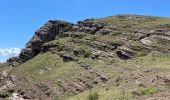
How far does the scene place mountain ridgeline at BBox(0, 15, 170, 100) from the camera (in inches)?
2055

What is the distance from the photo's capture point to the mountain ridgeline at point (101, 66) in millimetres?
52188

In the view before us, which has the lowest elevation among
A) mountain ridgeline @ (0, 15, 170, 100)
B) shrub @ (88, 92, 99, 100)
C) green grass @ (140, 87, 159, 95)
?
shrub @ (88, 92, 99, 100)

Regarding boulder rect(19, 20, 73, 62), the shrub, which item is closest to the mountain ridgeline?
the shrub

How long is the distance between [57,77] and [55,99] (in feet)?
→ 21.1

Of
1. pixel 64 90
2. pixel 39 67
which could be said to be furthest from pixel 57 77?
pixel 39 67

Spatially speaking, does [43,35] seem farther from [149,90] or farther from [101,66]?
[149,90]

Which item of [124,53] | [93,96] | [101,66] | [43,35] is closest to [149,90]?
[93,96]

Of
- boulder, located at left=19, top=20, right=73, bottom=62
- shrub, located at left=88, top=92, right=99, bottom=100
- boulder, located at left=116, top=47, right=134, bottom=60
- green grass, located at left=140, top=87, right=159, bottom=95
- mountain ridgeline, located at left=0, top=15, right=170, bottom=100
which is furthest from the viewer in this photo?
boulder, located at left=19, top=20, right=73, bottom=62

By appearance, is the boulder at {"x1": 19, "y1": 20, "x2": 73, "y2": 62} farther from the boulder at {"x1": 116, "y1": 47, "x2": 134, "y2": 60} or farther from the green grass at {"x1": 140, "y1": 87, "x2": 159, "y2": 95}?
the green grass at {"x1": 140, "y1": 87, "x2": 159, "y2": 95}

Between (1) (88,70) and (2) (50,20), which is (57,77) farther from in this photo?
(2) (50,20)

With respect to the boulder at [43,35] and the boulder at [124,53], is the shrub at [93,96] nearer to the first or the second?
the boulder at [124,53]

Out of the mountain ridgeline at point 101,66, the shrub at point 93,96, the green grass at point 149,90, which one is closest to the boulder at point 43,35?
the mountain ridgeline at point 101,66

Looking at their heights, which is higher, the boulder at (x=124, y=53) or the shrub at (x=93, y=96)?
the boulder at (x=124, y=53)

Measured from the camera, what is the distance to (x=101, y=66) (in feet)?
217
